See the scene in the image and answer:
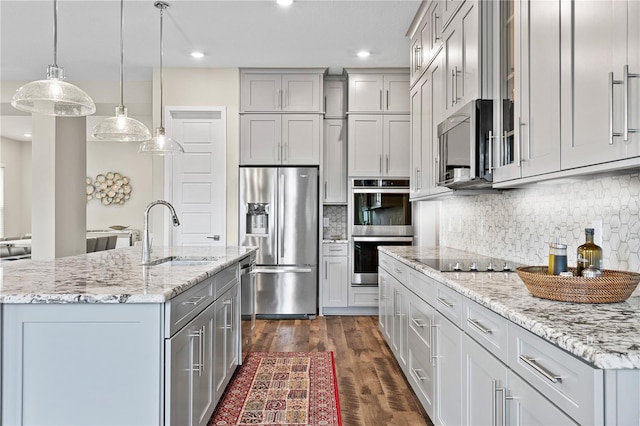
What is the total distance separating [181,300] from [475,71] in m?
1.90

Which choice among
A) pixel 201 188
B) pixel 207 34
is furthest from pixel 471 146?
pixel 201 188

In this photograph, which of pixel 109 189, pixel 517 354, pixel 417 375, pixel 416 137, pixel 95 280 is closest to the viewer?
pixel 517 354

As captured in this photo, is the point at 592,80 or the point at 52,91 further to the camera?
the point at 52,91

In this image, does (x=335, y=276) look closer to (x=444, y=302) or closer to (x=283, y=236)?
(x=283, y=236)

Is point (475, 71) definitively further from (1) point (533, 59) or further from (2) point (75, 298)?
(2) point (75, 298)

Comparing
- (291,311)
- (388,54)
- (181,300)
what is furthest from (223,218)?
(181,300)

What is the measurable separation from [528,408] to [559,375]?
230 mm

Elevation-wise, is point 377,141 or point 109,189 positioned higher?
point 377,141

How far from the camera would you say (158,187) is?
5387mm

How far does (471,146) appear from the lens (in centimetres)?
248

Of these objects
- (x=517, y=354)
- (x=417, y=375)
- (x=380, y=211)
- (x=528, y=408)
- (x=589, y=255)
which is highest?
(x=380, y=211)

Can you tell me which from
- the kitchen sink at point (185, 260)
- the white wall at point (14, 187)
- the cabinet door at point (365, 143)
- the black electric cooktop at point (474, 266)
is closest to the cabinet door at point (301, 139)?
the cabinet door at point (365, 143)

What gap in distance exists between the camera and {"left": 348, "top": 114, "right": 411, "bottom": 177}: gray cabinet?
5.33 meters

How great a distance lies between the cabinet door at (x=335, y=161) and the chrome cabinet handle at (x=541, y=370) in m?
4.22
